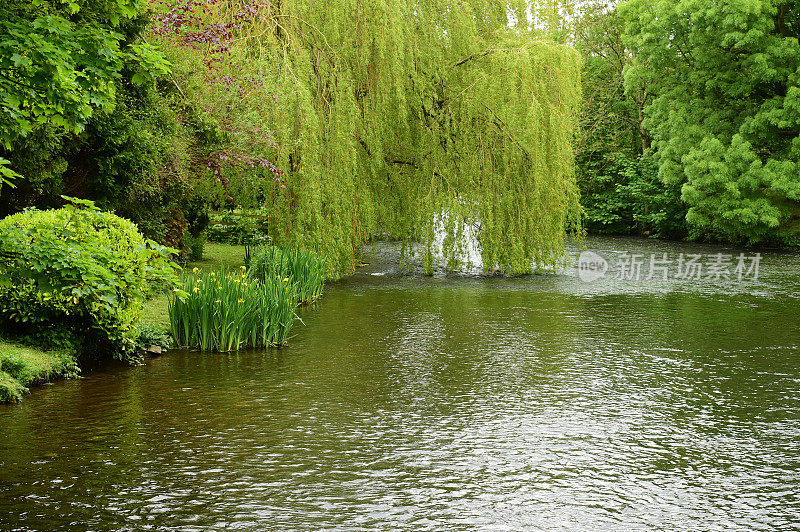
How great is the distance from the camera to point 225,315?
34.1 feet

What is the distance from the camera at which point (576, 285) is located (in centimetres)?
1753

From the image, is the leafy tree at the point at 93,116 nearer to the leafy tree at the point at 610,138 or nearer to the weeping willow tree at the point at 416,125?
the weeping willow tree at the point at 416,125

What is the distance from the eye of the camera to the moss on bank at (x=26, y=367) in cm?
786

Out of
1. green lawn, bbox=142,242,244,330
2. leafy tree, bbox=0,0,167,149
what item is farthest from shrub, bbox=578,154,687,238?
leafy tree, bbox=0,0,167,149

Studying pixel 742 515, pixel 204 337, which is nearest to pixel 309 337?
pixel 204 337

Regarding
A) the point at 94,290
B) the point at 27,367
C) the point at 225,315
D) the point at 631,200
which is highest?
the point at 631,200

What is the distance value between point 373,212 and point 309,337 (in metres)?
6.87

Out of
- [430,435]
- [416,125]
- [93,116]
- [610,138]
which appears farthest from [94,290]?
[610,138]

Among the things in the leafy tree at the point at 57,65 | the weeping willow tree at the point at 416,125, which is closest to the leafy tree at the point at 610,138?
the weeping willow tree at the point at 416,125

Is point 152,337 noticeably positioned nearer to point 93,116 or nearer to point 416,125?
point 93,116

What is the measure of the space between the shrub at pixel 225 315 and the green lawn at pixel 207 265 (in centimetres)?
37

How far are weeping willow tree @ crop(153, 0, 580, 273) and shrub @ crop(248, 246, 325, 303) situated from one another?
870 millimetres

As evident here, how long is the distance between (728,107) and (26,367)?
25.0 meters

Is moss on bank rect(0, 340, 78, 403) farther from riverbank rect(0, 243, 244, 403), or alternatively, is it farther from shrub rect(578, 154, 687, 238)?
shrub rect(578, 154, 687, 238)
